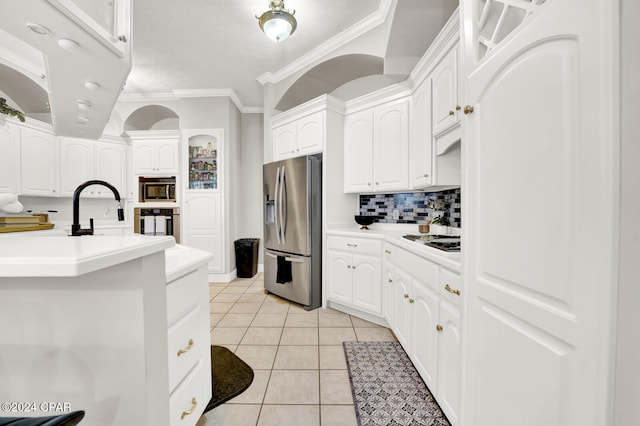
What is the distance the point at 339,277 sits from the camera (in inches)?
112

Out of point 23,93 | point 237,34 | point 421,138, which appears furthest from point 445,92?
point 23,93

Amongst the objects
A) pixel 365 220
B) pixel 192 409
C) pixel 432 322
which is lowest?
pixel 192 409

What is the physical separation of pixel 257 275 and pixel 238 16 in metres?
3.56

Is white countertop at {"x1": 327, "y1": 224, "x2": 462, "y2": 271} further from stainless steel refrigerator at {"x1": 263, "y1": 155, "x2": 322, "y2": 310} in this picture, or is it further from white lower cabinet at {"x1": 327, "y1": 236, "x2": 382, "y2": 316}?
stainless steel refrigerator at {"x1": 263, "y1": 155, "x2": 322, "y2": 310}

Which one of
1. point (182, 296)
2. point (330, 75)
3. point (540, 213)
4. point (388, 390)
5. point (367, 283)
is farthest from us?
point (330, 75)

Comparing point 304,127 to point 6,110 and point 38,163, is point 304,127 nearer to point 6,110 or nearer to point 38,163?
point 6,110

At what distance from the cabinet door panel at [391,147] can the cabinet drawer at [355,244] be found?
0.61 m

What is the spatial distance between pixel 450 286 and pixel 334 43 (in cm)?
286

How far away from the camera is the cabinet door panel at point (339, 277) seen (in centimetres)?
277

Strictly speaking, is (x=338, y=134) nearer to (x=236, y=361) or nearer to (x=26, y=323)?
(x=236, y=361)

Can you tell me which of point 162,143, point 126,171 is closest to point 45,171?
point 126,171

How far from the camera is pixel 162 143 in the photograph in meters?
4.20

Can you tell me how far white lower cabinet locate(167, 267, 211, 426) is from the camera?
1.06 meters

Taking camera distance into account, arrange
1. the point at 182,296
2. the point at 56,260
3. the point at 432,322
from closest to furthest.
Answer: the point at 56,260, the point at 182,296, the point at 432,322
